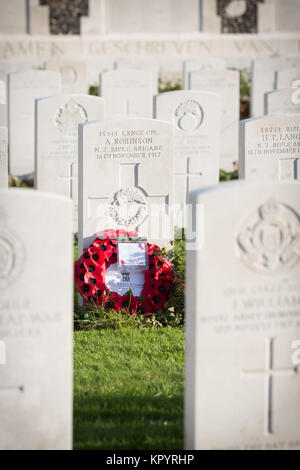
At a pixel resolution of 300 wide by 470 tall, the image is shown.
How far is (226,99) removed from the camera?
10.6 m

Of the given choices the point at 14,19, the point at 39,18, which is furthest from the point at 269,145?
the point at 14,19

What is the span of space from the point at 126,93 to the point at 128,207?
5278 mm

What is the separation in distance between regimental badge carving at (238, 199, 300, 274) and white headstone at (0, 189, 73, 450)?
29.0 inches

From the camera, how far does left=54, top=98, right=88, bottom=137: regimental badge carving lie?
697 centimetres

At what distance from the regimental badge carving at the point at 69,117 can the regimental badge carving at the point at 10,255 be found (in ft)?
15.0

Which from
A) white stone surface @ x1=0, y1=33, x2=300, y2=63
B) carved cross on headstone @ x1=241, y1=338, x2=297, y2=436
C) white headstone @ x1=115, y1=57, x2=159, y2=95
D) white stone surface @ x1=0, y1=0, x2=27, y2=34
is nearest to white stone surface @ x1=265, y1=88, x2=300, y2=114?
white headstone @ x1=115, y1=57, x2=159, y2=95

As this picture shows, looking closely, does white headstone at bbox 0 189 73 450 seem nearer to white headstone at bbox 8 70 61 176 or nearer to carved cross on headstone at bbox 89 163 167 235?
carved cross on headstone at bbox 89 163 167 235

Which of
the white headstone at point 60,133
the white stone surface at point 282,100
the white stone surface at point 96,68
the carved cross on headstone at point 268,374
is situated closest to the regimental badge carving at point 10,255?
the carved cross on headstone at point 268,374

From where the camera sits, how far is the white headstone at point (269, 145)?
5500 mm

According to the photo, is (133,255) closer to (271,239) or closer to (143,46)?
(271,239)

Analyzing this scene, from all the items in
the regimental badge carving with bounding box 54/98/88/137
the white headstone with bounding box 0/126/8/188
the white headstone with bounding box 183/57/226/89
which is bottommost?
the white headstone with bounding box 0/126/8/188

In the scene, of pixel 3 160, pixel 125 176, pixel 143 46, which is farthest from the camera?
pixel 143 46

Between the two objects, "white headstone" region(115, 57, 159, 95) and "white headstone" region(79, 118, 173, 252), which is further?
"white headstone" region(115, 57, 159, 95)

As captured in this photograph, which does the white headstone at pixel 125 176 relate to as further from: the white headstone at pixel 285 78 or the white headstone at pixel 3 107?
the white headstone at pixel 285 78
